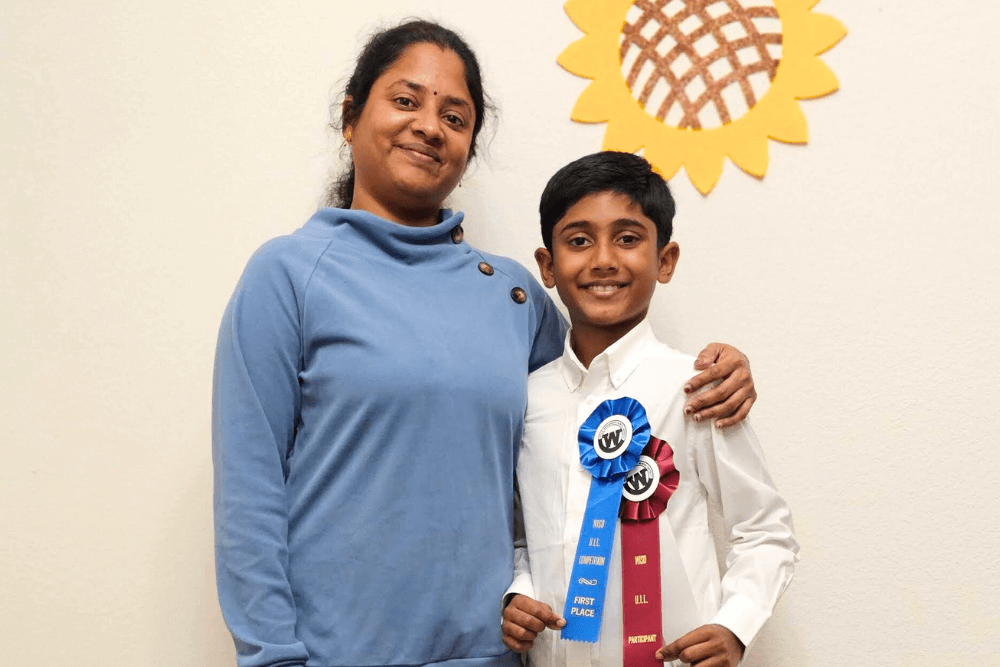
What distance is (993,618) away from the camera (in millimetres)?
1464

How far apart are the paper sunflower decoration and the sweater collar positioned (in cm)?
45

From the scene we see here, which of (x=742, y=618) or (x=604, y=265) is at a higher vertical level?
(x=604, y=265)

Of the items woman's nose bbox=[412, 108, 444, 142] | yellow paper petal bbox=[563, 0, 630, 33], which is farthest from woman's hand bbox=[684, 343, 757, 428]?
yellow paper petal bbox=[563, 0, 630, 33]

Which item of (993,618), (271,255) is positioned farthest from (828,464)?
(271,255)

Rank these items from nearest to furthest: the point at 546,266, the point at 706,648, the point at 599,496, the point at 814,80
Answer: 1. the point at 706,648
2. the point at 599,496
3. the point at 546,266
4. the point at 814,80

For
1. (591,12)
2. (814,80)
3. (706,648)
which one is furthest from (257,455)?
(814,80)

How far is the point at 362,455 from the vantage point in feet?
3.76

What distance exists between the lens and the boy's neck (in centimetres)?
128

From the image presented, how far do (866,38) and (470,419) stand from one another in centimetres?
97

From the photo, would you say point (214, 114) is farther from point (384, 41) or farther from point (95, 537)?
point (95, 537)

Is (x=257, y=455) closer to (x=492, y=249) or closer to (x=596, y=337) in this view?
(x=596, y=337)

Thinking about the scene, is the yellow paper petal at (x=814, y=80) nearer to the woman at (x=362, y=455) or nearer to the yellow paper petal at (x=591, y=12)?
the yellow paper petal at (x=591, y=12)

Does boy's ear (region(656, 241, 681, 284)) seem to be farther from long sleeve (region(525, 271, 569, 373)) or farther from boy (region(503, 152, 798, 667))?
long sleeve (region(525, 271, 569, 373))

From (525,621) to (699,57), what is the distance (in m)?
0.99
